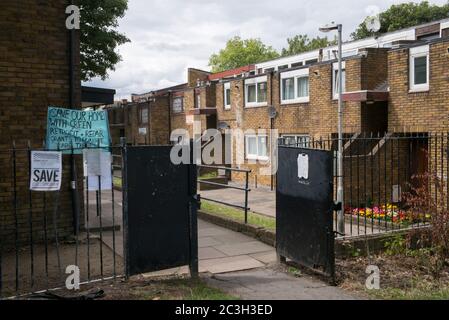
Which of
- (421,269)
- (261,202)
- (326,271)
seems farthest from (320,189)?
(261,202)

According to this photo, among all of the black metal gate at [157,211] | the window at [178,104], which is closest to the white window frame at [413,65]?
the black metal gate at [157,211]

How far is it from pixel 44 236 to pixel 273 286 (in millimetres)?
3947

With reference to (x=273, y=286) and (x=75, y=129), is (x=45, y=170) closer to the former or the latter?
(x=75, y=129)

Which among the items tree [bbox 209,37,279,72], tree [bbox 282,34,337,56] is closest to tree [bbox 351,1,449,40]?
tree [bbox 282,34,337,56]

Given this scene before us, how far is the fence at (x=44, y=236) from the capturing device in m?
5.80

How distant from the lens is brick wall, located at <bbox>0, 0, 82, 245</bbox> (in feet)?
24.0

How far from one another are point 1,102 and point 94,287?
Answer: 3.58 metres

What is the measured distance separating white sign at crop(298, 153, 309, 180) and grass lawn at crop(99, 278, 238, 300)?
1879 mm

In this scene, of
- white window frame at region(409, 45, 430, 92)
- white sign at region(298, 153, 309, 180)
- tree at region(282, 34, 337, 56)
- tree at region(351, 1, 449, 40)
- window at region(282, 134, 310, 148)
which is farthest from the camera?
tree at region(282, 34, 337, 56)

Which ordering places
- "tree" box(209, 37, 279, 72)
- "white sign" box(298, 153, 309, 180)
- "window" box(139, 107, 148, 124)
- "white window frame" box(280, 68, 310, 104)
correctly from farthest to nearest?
"tree" box(209, 37, 279, 72) → "window" box(139, 107, 148, 124) → "white window frame" box(280, 68, 310, 104) → "white sign" box(298, 153, 309, 180)

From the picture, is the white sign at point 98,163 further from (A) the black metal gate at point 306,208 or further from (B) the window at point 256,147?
(B) the window at point 256,147

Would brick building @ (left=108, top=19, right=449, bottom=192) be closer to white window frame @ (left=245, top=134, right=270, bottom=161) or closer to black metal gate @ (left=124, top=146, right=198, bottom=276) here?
white window frame @ (left=245, top=134, right=270, bottom=161)
